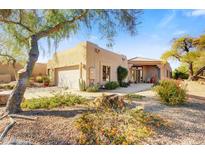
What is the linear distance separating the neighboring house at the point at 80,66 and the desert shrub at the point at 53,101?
851mm

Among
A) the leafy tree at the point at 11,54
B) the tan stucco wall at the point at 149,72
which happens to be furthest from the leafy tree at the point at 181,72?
the leafy tree at the point at 11,54

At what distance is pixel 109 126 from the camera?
380cm

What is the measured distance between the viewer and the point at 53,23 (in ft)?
15.8

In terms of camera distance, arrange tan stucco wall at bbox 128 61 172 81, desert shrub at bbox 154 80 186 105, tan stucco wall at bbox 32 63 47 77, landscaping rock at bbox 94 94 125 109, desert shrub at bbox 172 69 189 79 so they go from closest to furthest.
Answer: landscaping rock at bbox 94 94 125 109 → tan stucco wall at bbox 32 63 47 77 → desert shrub at bbox 154 80 186 105 → desert shrub at bbox 172 69 189 79 → tan stucco wall at bbox 128 61 172 81

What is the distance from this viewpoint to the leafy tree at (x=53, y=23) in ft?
15.1

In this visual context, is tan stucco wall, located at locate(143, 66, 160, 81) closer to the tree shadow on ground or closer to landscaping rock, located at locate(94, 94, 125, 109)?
landscaping rock, located at locate(94, 94, 125, 109)

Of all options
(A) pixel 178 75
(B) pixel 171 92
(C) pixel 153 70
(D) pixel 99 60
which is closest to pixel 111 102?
(B) pixel 171 92

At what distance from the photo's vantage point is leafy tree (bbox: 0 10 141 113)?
4.59 metres

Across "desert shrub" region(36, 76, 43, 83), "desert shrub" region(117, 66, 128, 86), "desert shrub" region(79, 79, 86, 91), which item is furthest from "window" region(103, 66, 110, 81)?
"desert shrub" region(36, 76, 43, 83)

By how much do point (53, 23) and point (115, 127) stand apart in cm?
260

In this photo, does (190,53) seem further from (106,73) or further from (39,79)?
(39,79)

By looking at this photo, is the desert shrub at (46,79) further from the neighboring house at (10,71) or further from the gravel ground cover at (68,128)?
the gravel ground cover at (68,128)

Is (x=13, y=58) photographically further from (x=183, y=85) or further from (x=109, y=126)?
(x=183, y=85)
